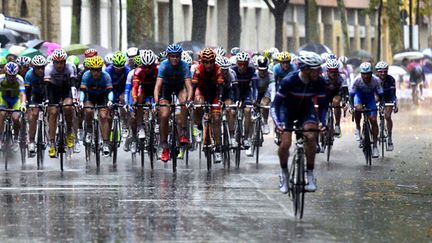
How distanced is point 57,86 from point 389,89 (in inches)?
282

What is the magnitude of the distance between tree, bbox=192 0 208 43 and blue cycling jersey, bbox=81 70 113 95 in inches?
1115

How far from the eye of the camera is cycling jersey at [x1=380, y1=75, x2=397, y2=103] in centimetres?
2960

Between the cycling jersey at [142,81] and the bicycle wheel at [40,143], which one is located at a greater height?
the cycling jersey at [142,81]

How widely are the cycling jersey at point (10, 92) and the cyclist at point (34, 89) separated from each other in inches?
51.2

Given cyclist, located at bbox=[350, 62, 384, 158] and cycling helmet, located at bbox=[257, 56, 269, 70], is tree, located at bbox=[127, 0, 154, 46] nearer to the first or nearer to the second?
cycling helmet, located at bbox=[257, 56, 269, 70]

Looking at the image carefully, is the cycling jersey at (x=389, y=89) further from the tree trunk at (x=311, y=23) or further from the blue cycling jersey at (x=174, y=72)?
the tree trunk at (x=311, y=23)

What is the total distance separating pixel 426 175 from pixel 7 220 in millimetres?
9209

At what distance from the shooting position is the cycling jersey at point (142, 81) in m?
25.3

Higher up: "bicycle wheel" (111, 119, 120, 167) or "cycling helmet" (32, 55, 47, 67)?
"cycling helmet" (32, 55, 47, 67)

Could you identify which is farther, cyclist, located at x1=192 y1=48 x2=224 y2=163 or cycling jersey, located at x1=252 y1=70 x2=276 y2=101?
cycling jersey, located at x1=252 y1=70 x2=276 y2=101

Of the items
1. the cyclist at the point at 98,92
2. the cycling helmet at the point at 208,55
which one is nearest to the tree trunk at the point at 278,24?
the cyclist at the point at 98,92

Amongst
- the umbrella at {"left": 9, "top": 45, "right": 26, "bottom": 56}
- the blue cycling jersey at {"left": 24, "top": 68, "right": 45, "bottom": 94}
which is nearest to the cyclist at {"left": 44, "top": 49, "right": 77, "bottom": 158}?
the blue cycling jersey at {"left": 24, "top": 68, "right": 45, "bottom": 94}

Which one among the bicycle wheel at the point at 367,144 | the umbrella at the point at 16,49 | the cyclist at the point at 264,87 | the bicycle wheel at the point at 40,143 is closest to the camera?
the bicycle wheel at the point at 40,143

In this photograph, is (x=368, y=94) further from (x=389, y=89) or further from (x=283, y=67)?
(x=283, y=67)
